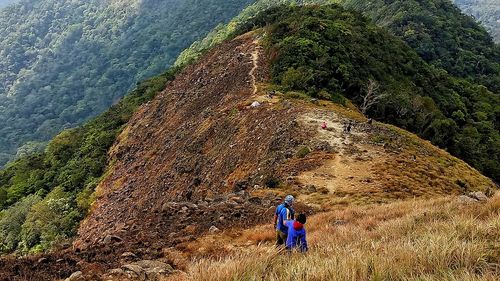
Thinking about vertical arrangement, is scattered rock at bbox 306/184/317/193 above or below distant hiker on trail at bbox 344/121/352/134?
below

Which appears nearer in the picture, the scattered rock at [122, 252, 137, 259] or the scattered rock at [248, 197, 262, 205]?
the scattered rock at [122, 252, 137, 259]

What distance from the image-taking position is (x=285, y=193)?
19.3 metres

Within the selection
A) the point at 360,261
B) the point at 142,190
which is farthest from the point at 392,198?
the point at 142,190

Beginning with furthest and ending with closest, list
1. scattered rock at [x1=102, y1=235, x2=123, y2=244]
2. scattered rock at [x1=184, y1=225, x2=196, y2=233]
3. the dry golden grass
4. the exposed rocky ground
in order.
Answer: scattered rock at [x1=184, y1=225, x2=196, y2=233] < scattered rock at [x1=102, y1=235, x2=123, y2=244] < the exposed rocky ground < the dry golden grass

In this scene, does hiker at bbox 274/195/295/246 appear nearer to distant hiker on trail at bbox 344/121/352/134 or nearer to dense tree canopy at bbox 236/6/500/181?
distant hiker on trail at bbox 344/121/352/134

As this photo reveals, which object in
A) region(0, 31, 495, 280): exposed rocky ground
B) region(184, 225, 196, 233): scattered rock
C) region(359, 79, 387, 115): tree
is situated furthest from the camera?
region(359, 79, 387, 115): tree

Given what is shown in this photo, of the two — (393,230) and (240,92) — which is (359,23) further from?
(393,230)

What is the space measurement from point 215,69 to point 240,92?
1002 cm

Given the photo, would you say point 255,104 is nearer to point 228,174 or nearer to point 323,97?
point 323,97

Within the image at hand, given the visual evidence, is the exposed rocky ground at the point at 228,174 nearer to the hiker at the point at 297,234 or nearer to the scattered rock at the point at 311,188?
the scattered rock at the point at 311,188

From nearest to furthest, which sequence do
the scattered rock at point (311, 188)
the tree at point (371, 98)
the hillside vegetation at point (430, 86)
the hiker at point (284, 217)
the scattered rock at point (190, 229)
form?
1. the hiker at point (284, 217)
2. the scattered rock at point (190, 229)
3. the scattered rock at point (311, 188)
4. the tree at point (371, 98)
5. the hillside vegetation at point (430, 86)

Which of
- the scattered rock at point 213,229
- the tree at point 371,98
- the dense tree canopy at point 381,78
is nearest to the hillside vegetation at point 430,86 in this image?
the dense tree canopy at point 381,78

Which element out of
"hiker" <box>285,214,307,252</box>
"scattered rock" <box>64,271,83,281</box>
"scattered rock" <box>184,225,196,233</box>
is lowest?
"scattered rock" <box>184,225,196,233</box>

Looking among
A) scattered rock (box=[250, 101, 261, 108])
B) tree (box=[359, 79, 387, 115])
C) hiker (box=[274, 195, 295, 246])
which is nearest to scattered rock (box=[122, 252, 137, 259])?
hiker (box=[274, 195, 295, 246])
